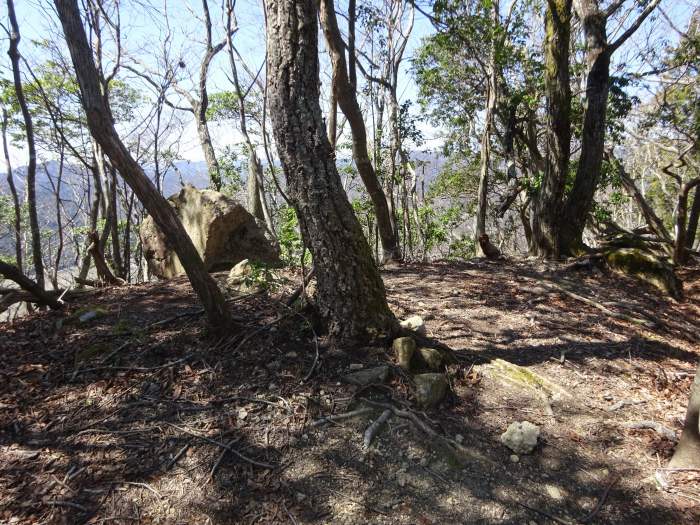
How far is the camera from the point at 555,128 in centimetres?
682

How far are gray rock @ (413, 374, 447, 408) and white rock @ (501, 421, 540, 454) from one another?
48cm

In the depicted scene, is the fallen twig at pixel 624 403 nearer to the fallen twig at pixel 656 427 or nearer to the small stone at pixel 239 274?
the fallen twig at pixel 656 427

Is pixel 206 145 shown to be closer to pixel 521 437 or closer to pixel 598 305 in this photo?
pixel 598 305

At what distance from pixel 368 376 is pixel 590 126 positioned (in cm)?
615

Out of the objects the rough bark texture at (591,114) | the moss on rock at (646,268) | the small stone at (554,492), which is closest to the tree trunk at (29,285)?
the small stone at (554,492)

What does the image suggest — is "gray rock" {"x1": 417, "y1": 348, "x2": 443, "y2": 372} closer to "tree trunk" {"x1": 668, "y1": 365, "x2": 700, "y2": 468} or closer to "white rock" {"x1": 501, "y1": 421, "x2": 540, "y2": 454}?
"white rock" {"x1": 501, "y1": 421, "x2": 540, "y2": 454}

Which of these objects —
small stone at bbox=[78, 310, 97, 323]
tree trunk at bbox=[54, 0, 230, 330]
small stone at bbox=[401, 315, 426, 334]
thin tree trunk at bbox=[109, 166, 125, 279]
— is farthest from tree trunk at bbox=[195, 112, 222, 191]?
small stone at bbox=[401, 315, 426, 334]

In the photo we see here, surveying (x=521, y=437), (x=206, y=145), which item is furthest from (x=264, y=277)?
(x=206, y=145)

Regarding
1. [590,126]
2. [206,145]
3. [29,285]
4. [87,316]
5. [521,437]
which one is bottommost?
[521,437]

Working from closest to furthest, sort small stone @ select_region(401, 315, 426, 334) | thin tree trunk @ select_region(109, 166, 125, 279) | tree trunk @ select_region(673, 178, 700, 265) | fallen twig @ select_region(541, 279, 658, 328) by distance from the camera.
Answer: small stone @ select_region(401, 315, 426, 334) < fallen twig @ select_region(541, 279, 658, 328) < tree trunk @ select_region(673, 178, 700, 265) < thin tree trunk @ select_region(109, 166, 125, 279)

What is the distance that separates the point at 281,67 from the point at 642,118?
15992 millimetres

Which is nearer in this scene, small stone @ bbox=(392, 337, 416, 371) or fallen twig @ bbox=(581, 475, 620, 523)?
fallen twig @ bbox=(581, 475, 620, 523)

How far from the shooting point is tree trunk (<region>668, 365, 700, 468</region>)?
87.7 inches

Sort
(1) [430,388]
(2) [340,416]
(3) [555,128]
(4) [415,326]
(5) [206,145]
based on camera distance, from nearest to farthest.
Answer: (2) [340,416] < (1) [430,388] < (4) [415,326] < (3) [555,128] < (5) [206,145]
